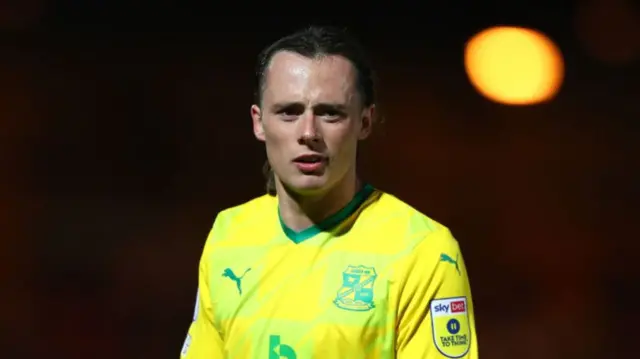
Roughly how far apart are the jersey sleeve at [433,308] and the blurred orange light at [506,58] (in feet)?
4.54

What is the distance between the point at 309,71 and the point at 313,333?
43 cm

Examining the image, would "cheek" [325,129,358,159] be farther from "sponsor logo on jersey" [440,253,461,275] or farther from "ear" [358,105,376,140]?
"sponsor logo on jersey" [440,253,461,275]

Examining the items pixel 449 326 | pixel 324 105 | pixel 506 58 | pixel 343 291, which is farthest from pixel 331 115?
pixel 506 58

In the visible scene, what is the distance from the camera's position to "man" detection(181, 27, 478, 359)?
134 centimetres

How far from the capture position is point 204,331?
1.53 m

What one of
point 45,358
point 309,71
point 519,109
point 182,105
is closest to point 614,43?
point 519,109

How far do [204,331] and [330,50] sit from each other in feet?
1.81

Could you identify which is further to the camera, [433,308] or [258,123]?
[258,123]

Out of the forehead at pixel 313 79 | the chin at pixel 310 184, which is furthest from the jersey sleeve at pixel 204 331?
the forehead at pixel 313 79

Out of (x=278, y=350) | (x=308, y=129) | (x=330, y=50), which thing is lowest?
(x=278, y=350)

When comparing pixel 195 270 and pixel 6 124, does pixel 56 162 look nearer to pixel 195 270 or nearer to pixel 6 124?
pixel 6 124

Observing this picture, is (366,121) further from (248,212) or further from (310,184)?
(248,212)

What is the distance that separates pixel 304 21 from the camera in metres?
2.61

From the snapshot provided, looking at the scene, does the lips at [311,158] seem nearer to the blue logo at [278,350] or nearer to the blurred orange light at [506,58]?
the blue logo at [278,350]
